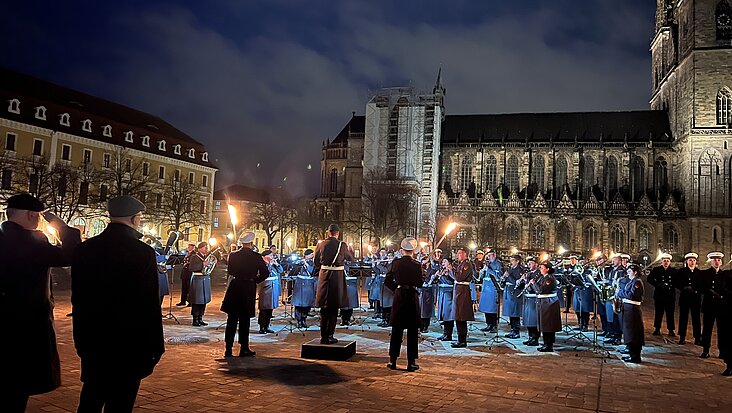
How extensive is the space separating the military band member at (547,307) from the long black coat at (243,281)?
5660 mm

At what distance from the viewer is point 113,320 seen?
3914mm

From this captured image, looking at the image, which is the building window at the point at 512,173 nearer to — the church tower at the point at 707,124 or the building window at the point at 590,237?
the building window at the point at 590,237

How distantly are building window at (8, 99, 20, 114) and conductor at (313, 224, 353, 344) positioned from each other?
Result: 1516 inches

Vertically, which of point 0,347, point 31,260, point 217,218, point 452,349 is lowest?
point 452,349

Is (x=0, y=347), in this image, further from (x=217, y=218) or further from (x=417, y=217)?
(x=217, y=218)

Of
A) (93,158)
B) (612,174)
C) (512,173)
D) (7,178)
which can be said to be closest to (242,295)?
(7,178)

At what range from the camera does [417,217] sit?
5453 centimetres

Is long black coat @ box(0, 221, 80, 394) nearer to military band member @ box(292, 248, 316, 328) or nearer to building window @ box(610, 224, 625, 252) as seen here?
military band member @ box(292, 248, 316, 328)

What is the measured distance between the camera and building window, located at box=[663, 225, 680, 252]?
182 ft

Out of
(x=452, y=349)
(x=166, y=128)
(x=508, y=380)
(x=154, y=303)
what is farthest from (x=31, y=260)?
(x=166, y=128)

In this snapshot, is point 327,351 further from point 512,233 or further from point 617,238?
point 617,238

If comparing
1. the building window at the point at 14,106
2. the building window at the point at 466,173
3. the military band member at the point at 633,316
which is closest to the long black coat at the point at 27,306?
the military band member at the point at 633,316

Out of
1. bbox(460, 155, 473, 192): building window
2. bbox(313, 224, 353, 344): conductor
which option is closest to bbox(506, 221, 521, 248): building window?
bbox(460, 155, 473, 192): building window

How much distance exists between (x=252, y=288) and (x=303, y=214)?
5280 cm
